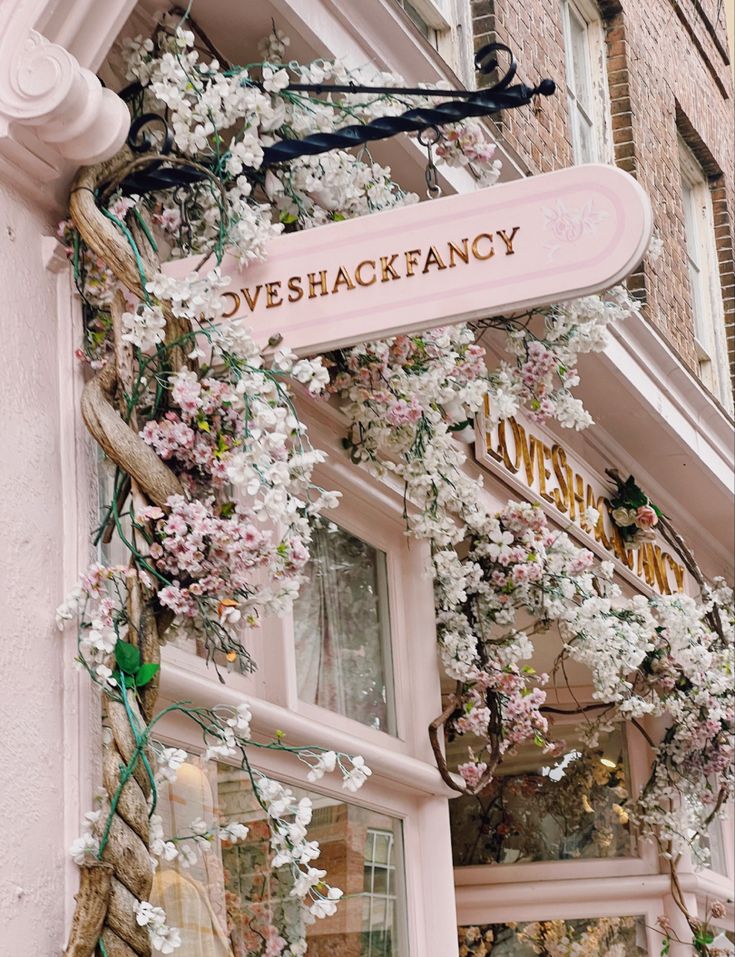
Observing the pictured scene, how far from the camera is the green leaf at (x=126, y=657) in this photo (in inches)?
141

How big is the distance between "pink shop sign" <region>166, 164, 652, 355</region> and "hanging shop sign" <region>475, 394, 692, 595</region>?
6.33 feet

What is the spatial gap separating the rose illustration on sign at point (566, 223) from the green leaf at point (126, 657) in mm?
1248

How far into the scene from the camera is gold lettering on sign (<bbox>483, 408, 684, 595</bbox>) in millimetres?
6496

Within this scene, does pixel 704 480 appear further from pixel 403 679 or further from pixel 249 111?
pixel 249 111

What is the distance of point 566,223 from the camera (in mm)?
3615

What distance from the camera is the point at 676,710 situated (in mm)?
7395

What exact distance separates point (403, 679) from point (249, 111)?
2241 mm

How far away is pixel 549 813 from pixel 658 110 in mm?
3994

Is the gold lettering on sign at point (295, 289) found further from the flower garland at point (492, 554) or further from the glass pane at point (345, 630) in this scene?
the glass pane at point (345, 630)

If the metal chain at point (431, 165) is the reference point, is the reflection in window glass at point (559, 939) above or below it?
below

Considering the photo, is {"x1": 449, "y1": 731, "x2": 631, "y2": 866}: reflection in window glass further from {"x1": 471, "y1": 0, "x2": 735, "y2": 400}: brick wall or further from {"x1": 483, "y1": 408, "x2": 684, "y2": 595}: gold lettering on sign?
{"x1": 471, "y1": 0, "x2": 735, "y2": 400}: brick wall

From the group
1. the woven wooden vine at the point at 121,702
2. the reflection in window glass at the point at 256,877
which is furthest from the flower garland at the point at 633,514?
the woven wooden vine at the point at 121,702

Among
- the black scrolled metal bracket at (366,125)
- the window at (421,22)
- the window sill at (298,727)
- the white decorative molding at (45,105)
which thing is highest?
the window at (421,22)

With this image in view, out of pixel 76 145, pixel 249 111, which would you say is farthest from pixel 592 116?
pixel 76 145
